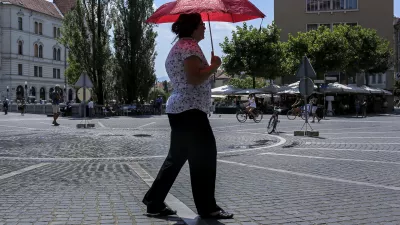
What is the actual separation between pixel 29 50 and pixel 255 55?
49241 millimetres

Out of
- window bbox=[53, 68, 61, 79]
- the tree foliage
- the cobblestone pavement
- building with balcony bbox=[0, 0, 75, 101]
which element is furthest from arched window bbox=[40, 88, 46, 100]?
the cobblestone pavement

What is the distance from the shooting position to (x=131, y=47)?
1722 inches

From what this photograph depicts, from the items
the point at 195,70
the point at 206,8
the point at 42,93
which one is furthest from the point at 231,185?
the point at 42,93

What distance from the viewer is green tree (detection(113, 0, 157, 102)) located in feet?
143

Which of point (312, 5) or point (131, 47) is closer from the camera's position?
point (131, 47)

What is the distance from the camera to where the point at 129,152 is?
10.9m

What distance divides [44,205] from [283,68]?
42223 mm

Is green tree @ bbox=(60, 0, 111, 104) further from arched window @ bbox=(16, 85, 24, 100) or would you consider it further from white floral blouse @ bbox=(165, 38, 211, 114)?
white floral blouse @ bbox=(165, 38, 211, 114)

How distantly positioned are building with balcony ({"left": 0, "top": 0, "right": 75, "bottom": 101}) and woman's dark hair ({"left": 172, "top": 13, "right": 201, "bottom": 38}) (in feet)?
234

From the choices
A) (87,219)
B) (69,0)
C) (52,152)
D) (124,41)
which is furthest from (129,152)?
(69,0)

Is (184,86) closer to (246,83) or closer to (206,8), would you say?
(206,8)

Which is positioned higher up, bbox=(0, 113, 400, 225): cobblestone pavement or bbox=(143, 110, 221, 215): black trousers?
bbox=(143, 110, 221, 215): black trousers

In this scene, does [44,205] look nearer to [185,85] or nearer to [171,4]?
[185,85]

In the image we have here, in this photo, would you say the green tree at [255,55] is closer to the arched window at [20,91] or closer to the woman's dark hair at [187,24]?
the woman's dark hair at [187,24]
